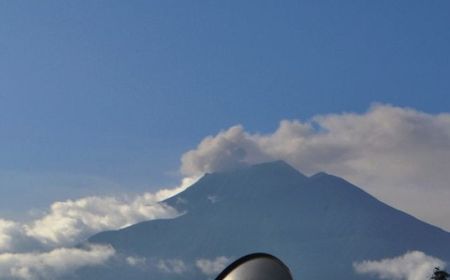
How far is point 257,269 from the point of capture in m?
37.0

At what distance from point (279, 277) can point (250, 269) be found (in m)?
1.19

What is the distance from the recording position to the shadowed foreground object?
120 ft

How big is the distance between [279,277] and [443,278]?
90.4m

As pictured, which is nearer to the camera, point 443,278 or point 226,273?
point 226,273

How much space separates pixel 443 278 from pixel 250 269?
299ft

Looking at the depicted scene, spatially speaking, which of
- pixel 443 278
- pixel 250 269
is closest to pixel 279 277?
pixel 250 269

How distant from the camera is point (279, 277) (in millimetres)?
37312

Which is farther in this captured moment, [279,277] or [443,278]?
[443,278]

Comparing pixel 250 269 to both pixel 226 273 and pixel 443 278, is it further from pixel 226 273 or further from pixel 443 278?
pixel 443 278

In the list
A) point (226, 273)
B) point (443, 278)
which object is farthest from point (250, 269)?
point (443, 278)

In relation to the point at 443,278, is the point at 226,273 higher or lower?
lower

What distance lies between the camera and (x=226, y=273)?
119ft

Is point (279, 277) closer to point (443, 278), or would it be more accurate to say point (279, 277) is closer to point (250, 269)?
point (250, 269)

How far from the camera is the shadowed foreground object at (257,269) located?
120ft
